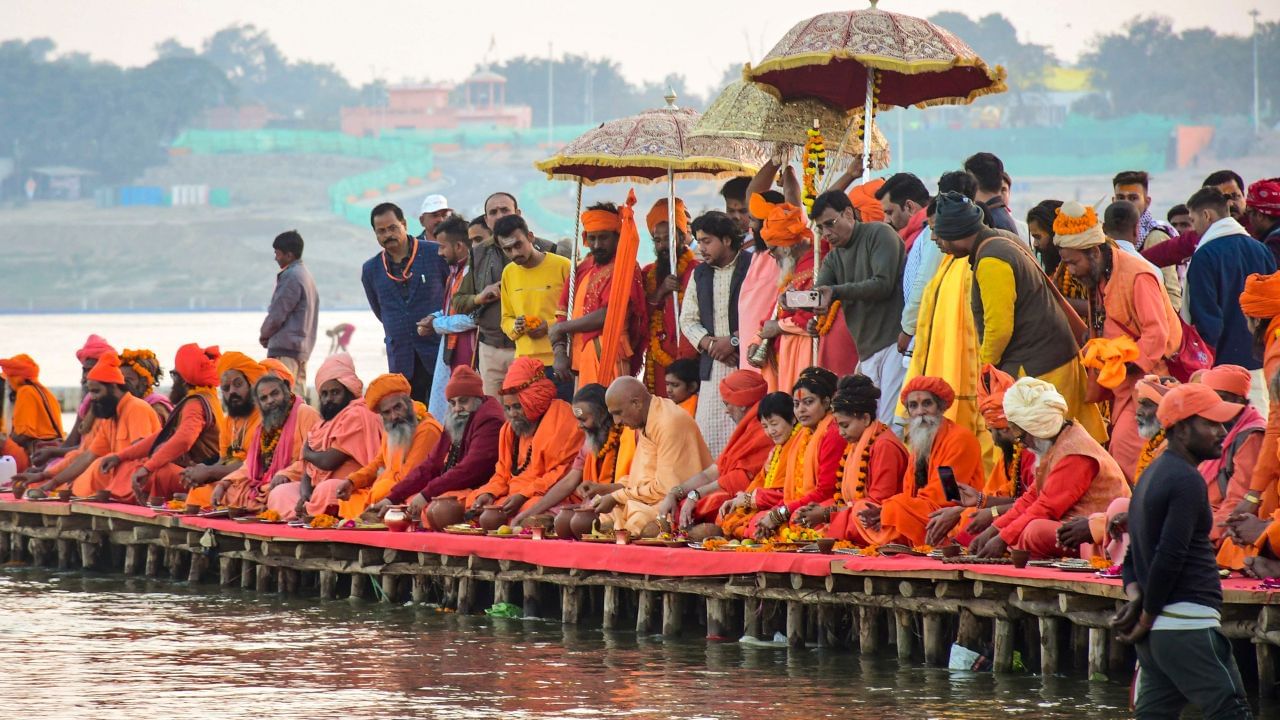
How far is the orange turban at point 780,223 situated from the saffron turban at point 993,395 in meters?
1.64

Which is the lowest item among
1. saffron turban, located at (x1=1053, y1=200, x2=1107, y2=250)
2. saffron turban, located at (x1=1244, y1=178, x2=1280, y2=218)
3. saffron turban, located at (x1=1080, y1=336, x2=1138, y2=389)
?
saffron turban, located at (x1=1080, y1=336, x2=1138, y2=389)

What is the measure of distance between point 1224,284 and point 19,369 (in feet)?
32.1

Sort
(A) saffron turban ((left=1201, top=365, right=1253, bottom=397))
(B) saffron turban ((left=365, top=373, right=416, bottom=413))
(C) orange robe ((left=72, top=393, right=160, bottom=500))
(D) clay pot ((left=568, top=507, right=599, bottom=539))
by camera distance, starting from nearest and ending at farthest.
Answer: (A) saffron turban ((left=1201, top=365, right=1253, bottom=397)), (D) clay pot ((left=568, top=507, right=599, bottom=539)), (B) saffron turban ((left=365, top=373, right=416, bottom=413)), (C) orange robe ((left=72, top=393, right=160, bottom=500))

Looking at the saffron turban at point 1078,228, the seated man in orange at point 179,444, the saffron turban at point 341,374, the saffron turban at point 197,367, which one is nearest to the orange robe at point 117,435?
the seated man in orange at point 179,444

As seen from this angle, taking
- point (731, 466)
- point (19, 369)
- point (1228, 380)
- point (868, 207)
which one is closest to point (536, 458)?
point (731, 466)

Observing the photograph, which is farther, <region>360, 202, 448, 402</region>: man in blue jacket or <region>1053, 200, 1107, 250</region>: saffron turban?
<region>360, 202, 448, 402</region>: man in blue jacket

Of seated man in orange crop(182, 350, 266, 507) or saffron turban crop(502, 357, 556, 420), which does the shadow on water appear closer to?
saffron turban crop(502, 357, 556, 420)

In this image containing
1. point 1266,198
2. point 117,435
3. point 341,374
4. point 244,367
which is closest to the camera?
point 1266,198

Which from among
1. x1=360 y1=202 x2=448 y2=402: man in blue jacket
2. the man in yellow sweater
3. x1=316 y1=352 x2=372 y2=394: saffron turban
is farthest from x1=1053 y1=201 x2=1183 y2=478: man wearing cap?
x1=360 y1=202 x2=448 y2=402: man in blue jacket

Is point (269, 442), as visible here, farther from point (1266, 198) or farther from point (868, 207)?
point (1266, 198)

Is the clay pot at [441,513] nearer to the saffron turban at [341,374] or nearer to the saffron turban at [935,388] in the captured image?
the saffron turban at [341,374]

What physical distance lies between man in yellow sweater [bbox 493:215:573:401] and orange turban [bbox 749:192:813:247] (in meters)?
2.00

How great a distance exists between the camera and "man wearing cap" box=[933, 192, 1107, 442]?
9.24m

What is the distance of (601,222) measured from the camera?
11977 millimetres
